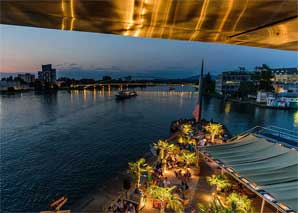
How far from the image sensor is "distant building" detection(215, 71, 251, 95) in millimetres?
94000

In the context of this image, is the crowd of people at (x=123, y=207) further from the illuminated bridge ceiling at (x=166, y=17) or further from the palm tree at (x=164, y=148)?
the illuminated bridge ceiling at (x=166, y=17)

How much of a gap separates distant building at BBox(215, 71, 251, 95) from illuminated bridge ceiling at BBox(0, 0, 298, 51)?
95.9 meters

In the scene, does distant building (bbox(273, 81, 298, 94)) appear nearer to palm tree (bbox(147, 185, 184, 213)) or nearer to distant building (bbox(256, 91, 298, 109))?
distant building (bbox(256, 91, 298, 109))

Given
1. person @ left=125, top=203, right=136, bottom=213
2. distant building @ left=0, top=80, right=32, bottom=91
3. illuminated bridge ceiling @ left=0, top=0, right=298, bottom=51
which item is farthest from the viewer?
distant building @ left=0, top=80, right=32, bottom=91

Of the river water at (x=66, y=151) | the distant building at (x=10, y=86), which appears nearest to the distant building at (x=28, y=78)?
the distant building at (x=10, y=86)

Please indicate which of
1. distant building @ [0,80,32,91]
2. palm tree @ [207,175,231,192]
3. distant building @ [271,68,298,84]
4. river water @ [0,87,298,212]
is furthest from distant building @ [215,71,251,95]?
distant building @ [0,80,32,91]

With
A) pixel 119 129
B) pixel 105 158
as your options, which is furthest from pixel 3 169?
pixel 119 129

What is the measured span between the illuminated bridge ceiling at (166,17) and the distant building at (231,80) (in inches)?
3777

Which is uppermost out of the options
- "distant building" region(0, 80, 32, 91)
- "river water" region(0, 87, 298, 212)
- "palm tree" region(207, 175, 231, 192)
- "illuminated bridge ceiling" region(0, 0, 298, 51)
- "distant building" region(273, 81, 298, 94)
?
"illuminated bridge ceiling" region(0, 0, 298, 51)

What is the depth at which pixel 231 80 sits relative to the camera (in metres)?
96.1

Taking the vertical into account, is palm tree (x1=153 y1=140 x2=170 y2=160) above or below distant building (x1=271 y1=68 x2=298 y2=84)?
below

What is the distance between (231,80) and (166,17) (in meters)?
102

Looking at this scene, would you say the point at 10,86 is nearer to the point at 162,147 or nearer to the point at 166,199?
the point at 162,147

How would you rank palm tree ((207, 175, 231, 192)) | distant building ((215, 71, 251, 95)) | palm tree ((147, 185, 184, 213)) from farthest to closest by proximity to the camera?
distant building ((215, 71, 251, 95))
palm tree ((207, 175, 231, 192))
palm tree ((147, 185, 184, 213))
